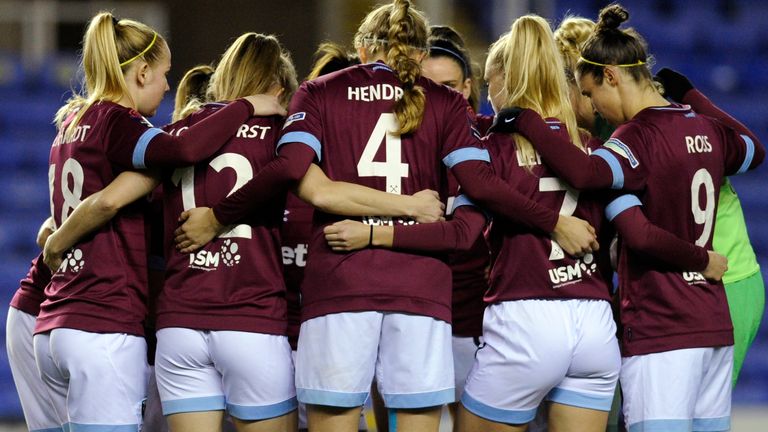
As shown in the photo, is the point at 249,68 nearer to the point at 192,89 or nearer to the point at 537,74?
the point at 192,89

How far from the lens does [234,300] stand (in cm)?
364

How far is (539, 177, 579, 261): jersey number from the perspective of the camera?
373 centimetres

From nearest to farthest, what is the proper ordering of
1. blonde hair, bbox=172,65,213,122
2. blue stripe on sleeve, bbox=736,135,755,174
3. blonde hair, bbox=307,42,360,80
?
blue stripe on sleeve, bbox=736,135,755,174 < blonde hair, bbox=307,42,360,80 < blonde hair, bbox=172,65,213,122

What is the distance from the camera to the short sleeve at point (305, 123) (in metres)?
3.55

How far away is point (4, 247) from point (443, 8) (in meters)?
4.51

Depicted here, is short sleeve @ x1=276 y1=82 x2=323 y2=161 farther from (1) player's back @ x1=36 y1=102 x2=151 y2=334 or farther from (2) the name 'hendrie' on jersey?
(1) player's back @ x1=36 y1=102 x2=151 y2=334

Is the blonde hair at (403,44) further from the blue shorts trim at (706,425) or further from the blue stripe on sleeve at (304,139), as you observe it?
the blue shorts trim at (706,425)

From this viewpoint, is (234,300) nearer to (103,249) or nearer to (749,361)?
(103,249)

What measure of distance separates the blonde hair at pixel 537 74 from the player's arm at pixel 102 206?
131 cm

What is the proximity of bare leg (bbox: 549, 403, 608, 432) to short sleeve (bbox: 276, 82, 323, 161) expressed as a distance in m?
1.21

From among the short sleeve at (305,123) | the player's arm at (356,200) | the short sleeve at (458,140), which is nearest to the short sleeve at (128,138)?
the short sleeve at (305,123)

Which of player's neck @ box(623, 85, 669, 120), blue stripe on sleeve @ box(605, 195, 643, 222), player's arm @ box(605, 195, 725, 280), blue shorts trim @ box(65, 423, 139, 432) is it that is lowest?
blue shorts trim @ box(65, 423, 139, 432)

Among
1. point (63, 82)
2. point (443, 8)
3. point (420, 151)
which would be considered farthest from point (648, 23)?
point (420, 151)

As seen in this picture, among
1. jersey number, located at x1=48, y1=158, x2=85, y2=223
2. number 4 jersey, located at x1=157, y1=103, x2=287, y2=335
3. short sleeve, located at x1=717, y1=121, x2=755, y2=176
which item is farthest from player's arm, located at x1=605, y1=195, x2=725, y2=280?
jersey number, located at x1=48, y1=158, x2=85, y2=223
